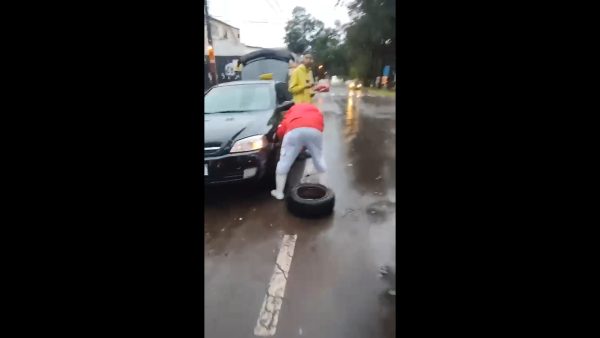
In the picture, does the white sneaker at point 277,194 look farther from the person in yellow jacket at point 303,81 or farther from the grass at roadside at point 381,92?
the grass at roadside at point 381,92

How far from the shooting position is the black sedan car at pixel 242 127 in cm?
159

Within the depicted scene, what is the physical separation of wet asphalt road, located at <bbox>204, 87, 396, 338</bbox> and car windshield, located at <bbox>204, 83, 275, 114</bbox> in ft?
1.07

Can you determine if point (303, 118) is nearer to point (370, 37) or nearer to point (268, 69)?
point (268, 69)

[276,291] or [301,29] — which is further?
→ [301,29]

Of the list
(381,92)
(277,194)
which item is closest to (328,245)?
(277,194)

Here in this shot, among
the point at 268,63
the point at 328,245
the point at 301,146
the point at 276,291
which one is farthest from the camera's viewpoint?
the point at 301,146

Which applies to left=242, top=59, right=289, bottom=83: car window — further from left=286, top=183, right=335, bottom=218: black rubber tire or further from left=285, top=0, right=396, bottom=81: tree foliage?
left=286, top=183, right=335, bottom=218: black rubber tire

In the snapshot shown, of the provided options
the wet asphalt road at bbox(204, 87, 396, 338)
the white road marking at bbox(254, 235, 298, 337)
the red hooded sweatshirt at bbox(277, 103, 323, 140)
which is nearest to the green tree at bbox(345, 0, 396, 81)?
the wet asphalt road at bbox(204, 87, 396, 338)

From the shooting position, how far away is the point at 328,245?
57.8 inches

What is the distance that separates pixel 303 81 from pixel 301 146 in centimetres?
36

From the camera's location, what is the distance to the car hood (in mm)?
1553

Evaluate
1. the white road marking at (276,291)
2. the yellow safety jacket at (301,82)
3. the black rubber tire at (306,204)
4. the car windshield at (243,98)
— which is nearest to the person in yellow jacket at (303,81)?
the yellow safety jacket at (301,82)
